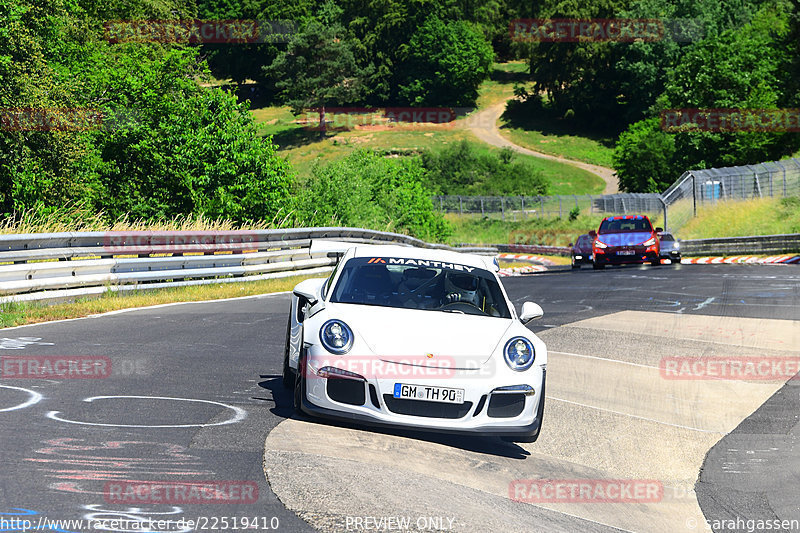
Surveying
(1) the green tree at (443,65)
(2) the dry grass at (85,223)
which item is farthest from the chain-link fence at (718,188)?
(1) the green tree at (443,65)

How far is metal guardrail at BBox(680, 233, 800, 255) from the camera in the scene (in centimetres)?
3716

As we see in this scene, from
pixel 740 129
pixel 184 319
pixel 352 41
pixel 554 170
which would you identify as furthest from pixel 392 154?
pixel 184 319

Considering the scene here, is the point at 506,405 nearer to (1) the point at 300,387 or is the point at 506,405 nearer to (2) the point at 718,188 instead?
(1) the point at 300,387

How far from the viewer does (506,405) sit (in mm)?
7270

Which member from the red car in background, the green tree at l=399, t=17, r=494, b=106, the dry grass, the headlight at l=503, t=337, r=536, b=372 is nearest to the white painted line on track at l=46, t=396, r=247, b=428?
the headlight at l=503, t=337, r=536, b=372

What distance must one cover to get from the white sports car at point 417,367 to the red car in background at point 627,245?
2344 cm

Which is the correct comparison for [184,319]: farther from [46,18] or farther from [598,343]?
[46,18]

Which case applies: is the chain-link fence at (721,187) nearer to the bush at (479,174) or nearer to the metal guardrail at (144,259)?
the metal guardrail at (144,259)

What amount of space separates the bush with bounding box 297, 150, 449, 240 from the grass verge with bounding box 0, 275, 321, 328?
12.0 metres

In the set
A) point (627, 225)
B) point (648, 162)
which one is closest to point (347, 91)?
point (648, 162)

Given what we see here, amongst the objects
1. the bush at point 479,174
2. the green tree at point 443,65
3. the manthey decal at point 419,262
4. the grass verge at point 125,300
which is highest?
the green tree at point 443,65

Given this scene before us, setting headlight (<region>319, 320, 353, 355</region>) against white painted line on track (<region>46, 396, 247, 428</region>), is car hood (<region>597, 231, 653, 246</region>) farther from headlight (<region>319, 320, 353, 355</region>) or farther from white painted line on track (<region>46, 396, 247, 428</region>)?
headlight (<region>319, 320, 353, 355</region>)

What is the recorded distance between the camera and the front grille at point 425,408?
7.05m

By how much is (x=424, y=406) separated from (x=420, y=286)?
1602 millimetres
